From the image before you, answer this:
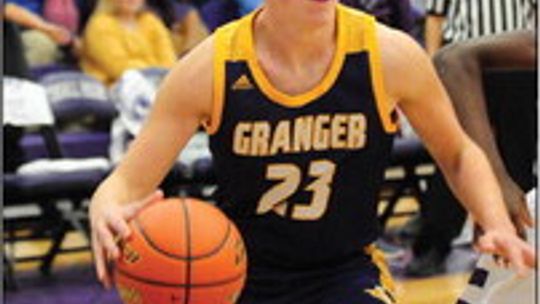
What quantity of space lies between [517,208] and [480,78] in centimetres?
41

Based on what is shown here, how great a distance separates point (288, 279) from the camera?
2.68m

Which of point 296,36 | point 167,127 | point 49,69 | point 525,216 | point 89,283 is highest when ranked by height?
point 296,36

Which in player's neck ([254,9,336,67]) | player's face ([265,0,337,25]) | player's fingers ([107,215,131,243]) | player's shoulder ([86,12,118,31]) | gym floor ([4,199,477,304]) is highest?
player's face ([265,0,337,25])

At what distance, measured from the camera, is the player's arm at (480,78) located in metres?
2.68

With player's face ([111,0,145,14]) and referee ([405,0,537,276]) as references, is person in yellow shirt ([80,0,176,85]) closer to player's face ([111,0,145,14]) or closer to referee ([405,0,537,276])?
player's face ([111,0,145,14])

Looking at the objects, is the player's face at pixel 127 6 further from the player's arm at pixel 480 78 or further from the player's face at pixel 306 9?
the player's face at pixel 306 9

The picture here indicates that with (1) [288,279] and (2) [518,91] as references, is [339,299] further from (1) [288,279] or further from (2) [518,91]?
(2) [518,91]

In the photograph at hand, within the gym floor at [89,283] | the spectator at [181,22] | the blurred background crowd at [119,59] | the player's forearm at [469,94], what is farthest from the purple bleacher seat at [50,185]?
the player's forearm at [469,94]

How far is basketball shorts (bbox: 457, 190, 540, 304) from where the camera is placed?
2828 millimetres

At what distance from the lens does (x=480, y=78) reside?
2.86 meters

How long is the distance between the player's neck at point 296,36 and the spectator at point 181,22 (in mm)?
4508

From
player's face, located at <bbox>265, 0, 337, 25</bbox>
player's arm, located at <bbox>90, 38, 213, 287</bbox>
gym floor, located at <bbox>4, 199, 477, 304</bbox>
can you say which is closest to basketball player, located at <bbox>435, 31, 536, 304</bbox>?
player's face, located at <bbox>265, 0, 337, 25</bbox>

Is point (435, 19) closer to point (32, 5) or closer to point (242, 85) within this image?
point (242, 85)

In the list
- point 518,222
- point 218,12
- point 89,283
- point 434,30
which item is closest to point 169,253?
point 518,222
